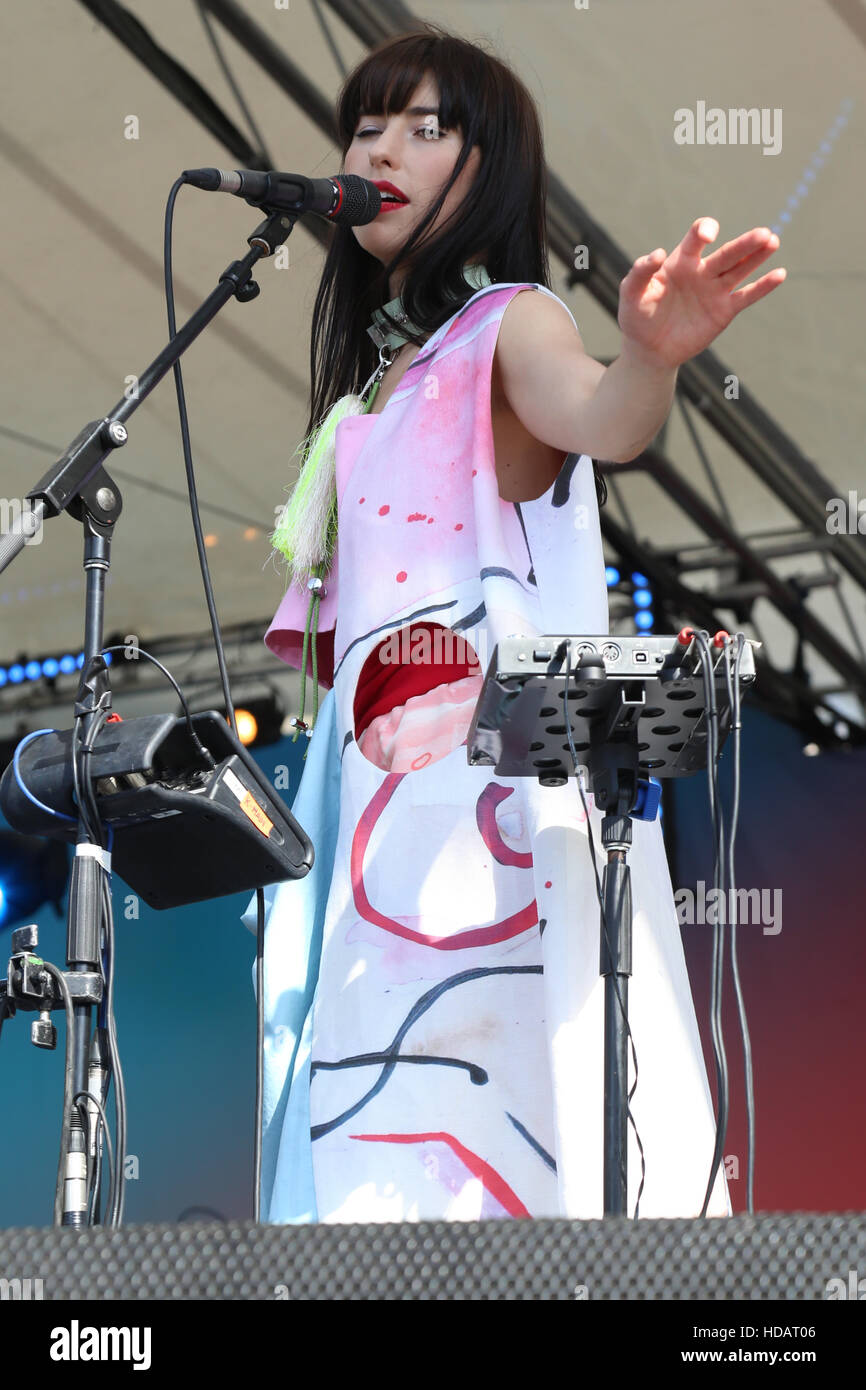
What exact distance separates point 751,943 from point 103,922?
151 inches

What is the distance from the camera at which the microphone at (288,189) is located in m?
1.62

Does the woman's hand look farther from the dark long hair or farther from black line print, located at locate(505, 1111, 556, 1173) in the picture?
black line print, located at locate(505, 1111, 556, 1173)

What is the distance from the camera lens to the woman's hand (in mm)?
1135

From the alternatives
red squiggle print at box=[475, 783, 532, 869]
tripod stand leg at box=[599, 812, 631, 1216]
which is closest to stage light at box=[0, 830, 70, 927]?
red squiggle print at box=[475, 783, 532, 869]

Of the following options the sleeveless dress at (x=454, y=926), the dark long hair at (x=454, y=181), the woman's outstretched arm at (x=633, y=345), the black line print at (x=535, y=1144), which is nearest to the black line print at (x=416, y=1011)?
the sleeveless dress at (x=454, y=926)

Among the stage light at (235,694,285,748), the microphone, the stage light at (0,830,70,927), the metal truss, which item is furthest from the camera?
the stage light at (235,694,285,748)

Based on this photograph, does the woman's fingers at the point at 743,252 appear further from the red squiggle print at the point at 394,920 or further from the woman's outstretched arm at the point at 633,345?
the red squiggle print at the point at 394,920

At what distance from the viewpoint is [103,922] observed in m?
1.29

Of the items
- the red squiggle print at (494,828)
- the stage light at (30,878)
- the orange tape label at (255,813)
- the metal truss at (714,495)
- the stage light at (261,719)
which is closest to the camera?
the orange tape label at (255,813)

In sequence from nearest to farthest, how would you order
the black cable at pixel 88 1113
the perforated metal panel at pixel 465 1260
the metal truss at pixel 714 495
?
the perforated metal panel at pixel 465 1260
the black cable at pixel 88 1113
the metal truss at pixel 714 495

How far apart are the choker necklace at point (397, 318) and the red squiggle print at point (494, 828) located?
603 mm

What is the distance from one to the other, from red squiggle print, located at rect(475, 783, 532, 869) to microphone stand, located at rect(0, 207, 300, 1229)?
347 millimetres
